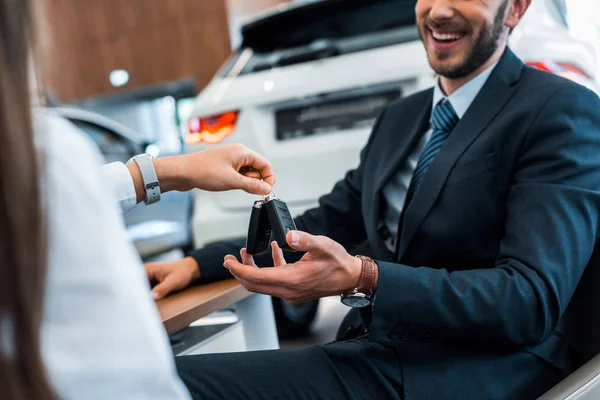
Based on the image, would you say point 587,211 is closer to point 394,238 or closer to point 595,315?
point 595,315

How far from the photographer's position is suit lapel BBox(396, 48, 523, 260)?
4.22ft

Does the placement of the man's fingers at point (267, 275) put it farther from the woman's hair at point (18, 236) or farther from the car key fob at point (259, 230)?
the woman's hair at point (18, 236)

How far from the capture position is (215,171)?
123cm

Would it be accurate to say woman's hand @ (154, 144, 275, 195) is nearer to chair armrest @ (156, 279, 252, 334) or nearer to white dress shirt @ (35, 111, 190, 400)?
chair armrest @ (156, 279, 252, 334)

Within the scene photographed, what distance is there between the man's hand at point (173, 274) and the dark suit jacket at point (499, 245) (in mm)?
453

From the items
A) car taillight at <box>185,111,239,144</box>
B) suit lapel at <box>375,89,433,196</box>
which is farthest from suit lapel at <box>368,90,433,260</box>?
car taillight at <box>185,111,239,144</box>

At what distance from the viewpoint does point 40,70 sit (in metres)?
0.59

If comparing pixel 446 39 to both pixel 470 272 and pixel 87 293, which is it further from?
pixel 87 293

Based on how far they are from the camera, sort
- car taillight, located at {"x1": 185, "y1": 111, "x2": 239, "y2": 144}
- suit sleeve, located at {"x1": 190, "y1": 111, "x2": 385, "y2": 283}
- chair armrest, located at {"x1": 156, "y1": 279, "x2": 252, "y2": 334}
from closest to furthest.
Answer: chair armrest, located at {"x1": 156, "y1": 279, "x2": 252, "y2": 334}
suit sleeve, located at {"x1": 190, "y1": 111, "x2": 385, "y2": 283}
car taillight, located at {"x1": 185, "y1": 111, "x2": 239, "y2": 144}

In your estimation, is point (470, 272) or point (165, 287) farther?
point (165, 287)

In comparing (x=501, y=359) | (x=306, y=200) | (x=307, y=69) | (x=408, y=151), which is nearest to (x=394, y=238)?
(x=408, y=151)

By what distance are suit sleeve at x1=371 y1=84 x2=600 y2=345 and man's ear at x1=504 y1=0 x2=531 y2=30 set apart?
40 centimetres

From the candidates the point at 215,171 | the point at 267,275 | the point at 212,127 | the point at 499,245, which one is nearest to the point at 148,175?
the point at 215,171

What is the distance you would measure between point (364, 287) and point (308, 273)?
123mm
